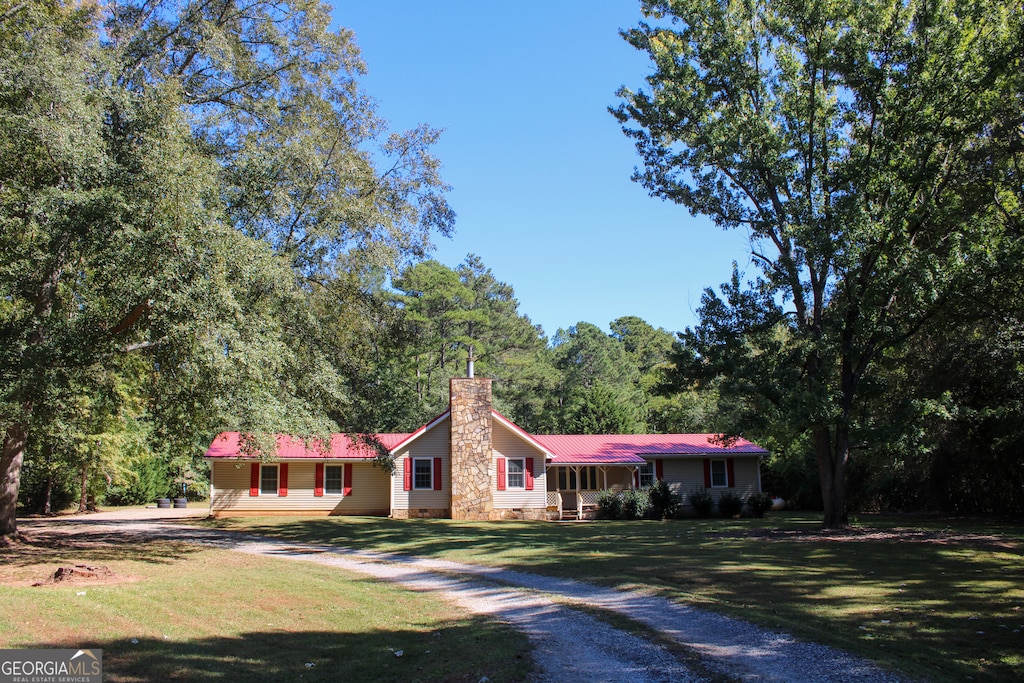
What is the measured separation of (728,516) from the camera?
93.9ft

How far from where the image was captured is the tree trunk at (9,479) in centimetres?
1520

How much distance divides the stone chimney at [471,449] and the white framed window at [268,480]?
279 inches

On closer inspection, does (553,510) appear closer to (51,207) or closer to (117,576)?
(117,576)

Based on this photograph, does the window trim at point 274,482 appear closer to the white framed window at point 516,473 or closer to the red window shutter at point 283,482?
the red window shutter at point 283,482

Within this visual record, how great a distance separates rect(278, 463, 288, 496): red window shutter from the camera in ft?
90.3

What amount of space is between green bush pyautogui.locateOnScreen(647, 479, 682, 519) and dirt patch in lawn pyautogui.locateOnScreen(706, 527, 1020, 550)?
25.4 ft

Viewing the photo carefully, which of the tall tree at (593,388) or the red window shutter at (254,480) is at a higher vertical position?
the tall tree at (593,388)

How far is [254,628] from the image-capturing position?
8336mm

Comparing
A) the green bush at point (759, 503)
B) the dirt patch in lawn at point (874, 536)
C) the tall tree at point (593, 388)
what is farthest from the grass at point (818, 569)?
the tall tree at point (593, 388)

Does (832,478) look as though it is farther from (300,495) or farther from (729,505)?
(300,495)

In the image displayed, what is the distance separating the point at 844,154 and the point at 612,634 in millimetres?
17000

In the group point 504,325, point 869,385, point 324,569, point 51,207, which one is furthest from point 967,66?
point 504,325

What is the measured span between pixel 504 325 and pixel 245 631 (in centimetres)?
3947

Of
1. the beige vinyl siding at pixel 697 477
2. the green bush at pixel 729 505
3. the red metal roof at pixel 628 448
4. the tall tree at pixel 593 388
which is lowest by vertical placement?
the green bush at pixel 729 505
